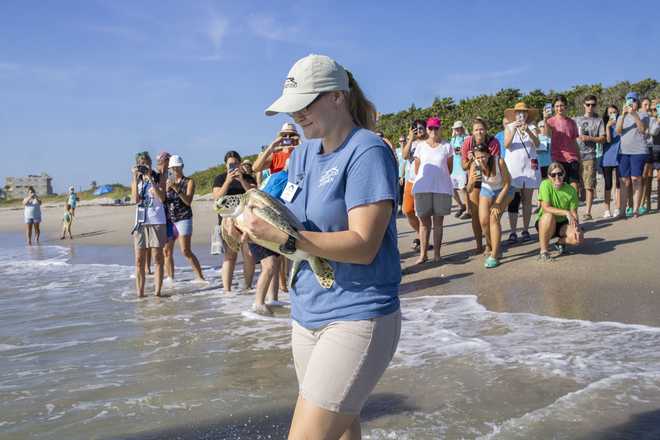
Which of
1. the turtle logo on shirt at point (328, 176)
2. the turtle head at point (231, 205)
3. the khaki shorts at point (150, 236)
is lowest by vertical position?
the khaki shorts at point (150, 236)

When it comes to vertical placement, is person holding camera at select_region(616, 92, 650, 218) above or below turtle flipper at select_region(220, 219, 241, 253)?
above

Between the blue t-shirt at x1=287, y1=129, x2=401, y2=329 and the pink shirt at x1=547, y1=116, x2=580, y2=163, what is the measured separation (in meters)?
8.03

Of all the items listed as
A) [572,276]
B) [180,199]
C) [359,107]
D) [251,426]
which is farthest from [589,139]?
[359,107]

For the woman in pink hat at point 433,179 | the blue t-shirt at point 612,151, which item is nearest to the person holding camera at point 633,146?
the blue t-shirt at point 612,151

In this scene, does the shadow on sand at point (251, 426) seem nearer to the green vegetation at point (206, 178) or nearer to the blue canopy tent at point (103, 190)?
the green vegetation at point (206, 178)

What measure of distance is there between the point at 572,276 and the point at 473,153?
83.6 inches

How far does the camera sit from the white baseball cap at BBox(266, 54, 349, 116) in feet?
7.19

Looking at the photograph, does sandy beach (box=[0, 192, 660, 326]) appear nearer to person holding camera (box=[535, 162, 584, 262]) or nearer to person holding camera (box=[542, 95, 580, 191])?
person holding camera (box=[535, 162, 584, 262])

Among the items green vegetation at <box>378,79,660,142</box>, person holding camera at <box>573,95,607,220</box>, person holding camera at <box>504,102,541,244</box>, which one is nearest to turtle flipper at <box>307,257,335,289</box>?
person holding camera at <box>504,102,541,244</box>

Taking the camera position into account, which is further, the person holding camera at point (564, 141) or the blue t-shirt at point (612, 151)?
the blue t-shirt at point (612, 151)

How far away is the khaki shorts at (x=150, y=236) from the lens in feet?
27.1

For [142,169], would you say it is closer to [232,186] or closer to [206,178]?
[232,186]

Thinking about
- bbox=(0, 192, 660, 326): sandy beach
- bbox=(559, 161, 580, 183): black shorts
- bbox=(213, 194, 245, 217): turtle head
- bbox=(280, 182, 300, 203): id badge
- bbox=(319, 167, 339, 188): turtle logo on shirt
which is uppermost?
bbox=(559, 161, 580, 183): black shorts

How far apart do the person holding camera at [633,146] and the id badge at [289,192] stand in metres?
8.66
